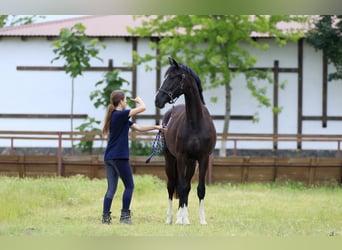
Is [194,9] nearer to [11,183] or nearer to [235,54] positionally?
[11,183]

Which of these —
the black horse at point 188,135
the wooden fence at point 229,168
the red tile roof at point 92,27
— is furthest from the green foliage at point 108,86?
the black horse at point 188,135

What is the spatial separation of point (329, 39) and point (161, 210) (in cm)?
1111

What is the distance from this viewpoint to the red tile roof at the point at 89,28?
2069cm

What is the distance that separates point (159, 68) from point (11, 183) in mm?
9306

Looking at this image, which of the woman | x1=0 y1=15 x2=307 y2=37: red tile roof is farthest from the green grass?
x1=0 y1=15 x2=307 y2=37: red tile roof

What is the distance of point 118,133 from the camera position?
283 inches

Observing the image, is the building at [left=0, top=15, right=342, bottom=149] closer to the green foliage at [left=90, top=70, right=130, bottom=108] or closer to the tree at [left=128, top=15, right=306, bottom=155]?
the green foliage at [left=90, top=70, right=130, bottom=108]

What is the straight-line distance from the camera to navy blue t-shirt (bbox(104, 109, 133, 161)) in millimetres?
7184

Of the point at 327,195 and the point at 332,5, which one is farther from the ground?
the point at 332,5

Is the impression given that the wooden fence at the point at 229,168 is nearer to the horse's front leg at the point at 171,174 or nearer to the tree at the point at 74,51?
the tree at the point at 74,51

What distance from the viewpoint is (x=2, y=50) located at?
2098 centimetres

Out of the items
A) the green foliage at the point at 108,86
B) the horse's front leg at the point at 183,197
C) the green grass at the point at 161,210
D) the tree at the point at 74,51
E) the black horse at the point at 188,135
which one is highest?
the tree at the point at 74,51

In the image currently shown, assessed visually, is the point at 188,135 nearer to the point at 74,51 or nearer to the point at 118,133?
the point at 118,133

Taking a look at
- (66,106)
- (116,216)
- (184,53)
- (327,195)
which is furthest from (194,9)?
(66,106)
